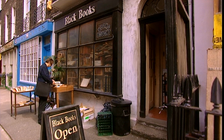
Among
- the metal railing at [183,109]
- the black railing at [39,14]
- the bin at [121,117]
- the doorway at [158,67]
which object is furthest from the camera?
the black railing at [39,14]

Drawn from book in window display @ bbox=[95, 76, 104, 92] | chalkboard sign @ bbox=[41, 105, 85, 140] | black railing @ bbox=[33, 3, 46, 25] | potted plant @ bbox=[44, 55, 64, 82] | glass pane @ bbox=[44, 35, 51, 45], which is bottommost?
chalkboard sign @ bbox=[41, 105, 85, 140]

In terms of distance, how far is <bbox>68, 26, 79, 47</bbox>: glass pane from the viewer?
5.61 metres

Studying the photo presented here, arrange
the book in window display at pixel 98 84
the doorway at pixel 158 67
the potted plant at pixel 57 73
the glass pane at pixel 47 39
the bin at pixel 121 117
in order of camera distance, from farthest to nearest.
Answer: the glass pane at pixel 47 39 < the potted plant at pixel 57 73 < the doorway at pixel 158 67 < the book in window display at pixel 98 84 < the bin at pixel 121 117

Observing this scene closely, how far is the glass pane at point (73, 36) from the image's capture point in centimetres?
561

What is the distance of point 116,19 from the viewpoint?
4047mm

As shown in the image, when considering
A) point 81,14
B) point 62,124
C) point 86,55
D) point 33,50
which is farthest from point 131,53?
point 33,50

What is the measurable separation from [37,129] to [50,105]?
1191mm

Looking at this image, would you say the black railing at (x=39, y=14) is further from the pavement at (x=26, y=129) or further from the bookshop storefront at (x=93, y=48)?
the pavement at (x=26, y=129)

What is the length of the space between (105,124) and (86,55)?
8.74 ft

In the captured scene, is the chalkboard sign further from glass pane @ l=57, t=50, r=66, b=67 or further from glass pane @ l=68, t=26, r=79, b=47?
glass pane @ l=57, t=50, r=66, b=67

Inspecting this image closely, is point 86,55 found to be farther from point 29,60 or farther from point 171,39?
point 29,60

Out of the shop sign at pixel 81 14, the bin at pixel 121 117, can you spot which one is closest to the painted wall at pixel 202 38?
the bin at pixel 121 117

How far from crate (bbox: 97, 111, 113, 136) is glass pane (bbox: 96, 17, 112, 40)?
242cm

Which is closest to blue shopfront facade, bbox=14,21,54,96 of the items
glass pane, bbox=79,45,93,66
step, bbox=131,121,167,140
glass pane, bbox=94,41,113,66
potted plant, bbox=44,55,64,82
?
Answer: potted plant, bbox=44,55,64,82
